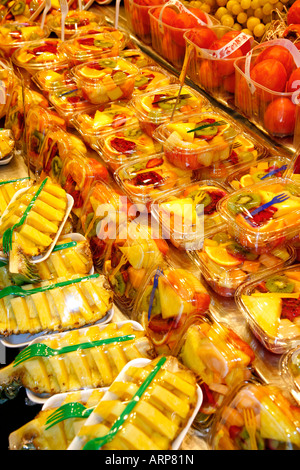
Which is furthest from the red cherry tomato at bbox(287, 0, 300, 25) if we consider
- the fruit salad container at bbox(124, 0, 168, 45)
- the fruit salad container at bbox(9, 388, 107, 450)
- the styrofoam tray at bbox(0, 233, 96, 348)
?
the fruit salad container at bbox(9, 388, 107, 450)

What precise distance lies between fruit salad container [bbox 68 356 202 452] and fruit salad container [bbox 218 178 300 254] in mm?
587

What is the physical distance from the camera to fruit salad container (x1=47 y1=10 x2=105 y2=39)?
341cm

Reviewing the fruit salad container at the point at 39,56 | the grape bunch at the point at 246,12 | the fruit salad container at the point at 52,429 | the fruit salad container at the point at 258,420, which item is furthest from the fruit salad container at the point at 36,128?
the fruit salad container at the point at 258,420

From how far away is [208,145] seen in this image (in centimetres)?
217

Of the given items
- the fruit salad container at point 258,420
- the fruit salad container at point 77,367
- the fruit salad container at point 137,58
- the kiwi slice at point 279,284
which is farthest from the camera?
the fruit salad container at point 137,58

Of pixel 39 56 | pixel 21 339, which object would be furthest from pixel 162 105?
pixel 21 339

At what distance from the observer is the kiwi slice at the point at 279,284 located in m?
1.67

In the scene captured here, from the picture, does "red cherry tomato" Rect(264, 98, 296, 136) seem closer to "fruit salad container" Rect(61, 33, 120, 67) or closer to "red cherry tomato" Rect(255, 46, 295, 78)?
"red cherry tomato" Rect(255, 46, 295, 78)

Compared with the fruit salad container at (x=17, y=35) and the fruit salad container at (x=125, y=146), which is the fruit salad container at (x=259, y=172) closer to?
the fruit salad container at (x=125, y=146)

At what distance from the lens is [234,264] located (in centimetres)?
182

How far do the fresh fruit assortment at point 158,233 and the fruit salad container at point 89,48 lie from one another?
1cm

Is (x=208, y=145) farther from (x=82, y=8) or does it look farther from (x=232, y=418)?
(x=82, y=8)
